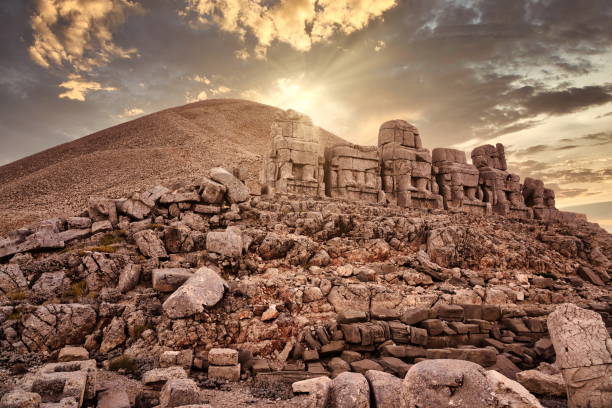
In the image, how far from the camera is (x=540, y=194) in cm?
2366

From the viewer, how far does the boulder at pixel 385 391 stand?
4.20m

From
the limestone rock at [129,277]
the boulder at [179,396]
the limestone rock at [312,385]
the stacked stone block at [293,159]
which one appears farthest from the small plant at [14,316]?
the stacked stone block at [293,159]

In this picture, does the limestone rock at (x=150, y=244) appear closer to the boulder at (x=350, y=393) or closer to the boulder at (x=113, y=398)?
the boulder at (x=113, y=398)

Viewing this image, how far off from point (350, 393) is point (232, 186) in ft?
32.5

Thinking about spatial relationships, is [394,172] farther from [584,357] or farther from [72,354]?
[72,354]

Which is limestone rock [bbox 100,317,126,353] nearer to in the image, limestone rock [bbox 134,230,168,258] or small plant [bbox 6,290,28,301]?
small plant [bbox 6,290,28,301]

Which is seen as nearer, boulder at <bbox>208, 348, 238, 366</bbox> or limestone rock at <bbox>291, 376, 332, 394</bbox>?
limestone rock at <bbox>291, 376, 332, 394</bbox>

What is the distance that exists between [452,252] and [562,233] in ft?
33.4

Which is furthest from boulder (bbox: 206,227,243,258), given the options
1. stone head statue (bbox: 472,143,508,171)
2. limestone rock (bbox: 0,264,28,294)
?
stone head statue (bbox: 472,143,508,171)

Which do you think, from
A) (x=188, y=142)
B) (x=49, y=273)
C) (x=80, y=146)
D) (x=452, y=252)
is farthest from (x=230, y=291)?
(x=80, y=146)

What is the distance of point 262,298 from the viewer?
8500mm

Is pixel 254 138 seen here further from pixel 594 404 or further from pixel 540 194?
pixel 594 404

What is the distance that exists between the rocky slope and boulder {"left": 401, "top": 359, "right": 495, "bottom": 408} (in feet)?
0.11

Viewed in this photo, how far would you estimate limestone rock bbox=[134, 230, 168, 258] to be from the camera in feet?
31.9
